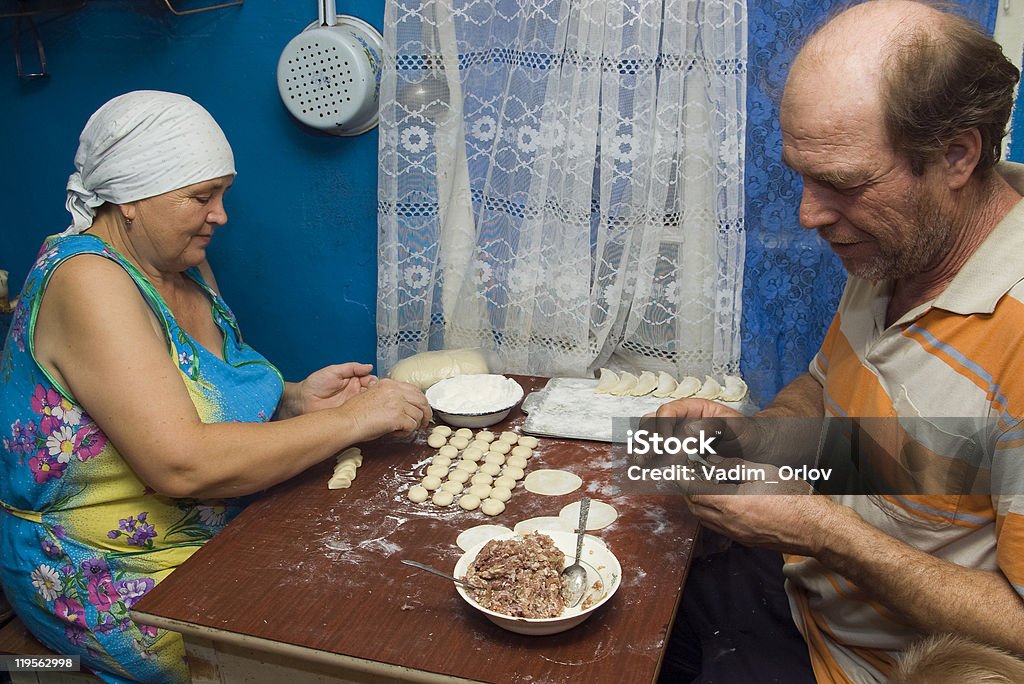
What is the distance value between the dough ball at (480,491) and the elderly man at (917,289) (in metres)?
0.47

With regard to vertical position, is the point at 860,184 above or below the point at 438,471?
above

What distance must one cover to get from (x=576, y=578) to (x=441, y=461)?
55 centimetres

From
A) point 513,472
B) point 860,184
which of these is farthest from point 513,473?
point 860,184

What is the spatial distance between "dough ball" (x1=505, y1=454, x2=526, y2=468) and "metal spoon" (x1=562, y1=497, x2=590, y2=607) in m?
0.40

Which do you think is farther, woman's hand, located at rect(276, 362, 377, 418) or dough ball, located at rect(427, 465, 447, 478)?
woman's hand, located at rect(276, 362, 377, 418)

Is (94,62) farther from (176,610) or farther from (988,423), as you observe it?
(988,423)

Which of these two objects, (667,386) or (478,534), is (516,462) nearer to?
(478,534)

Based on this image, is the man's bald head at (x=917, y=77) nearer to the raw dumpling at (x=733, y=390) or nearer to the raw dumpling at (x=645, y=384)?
the raw dumpling at (x=733, y=390)

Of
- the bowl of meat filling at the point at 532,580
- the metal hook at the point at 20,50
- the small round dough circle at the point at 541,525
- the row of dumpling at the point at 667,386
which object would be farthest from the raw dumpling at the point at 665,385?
the metal hook at the point at 20,50

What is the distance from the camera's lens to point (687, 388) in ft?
7.11

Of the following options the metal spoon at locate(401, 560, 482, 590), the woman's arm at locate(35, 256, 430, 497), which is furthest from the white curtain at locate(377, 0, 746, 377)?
the metal spoon at locate(401, 560, 482, 590)

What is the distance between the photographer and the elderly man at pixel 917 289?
1.28 meters

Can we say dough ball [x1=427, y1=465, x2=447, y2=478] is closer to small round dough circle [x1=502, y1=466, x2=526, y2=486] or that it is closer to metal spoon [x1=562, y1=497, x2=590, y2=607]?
small round dough circle [x1=502, y1=466, x2=526, y2=486]

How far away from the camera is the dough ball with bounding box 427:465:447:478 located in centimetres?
179
